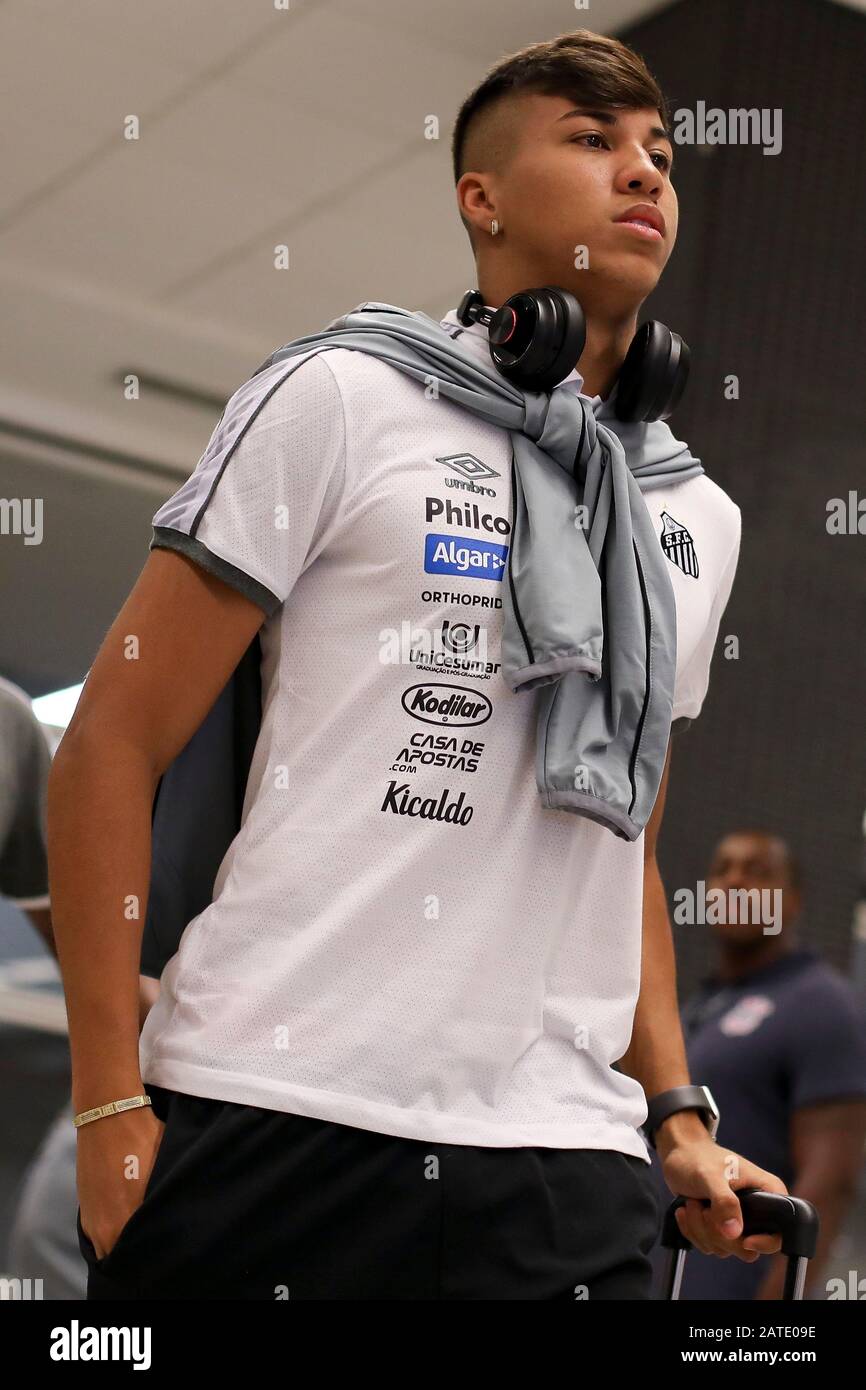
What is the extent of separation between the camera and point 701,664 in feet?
5.60

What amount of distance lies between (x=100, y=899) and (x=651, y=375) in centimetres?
69

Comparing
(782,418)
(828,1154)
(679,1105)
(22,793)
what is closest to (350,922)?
(679,1105)

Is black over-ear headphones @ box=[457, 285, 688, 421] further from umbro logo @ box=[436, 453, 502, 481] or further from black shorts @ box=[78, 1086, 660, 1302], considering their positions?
black shorts @ box=[78, 1086, 660, 1302]

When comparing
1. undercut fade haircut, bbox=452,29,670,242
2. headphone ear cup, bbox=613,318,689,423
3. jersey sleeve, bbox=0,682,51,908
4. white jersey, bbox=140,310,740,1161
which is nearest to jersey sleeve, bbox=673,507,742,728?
headphone ear cup, bbox=613,318,689,423

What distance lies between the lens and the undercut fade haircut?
5.36 ft

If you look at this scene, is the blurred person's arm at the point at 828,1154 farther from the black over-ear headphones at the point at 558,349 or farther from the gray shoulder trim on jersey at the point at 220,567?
the gray shoulder trim on jersey at the point at 220,567

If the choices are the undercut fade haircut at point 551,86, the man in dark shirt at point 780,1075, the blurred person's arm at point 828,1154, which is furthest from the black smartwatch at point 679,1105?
the blurred person's arm at point 828,1154

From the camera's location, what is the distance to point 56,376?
6.82 m

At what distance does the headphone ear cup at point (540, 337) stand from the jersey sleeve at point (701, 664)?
0.30 metres

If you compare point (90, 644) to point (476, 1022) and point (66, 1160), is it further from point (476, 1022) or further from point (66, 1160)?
point (476, 1022)

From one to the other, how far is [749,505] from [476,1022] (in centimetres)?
279

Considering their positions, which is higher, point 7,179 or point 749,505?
point 7,179
